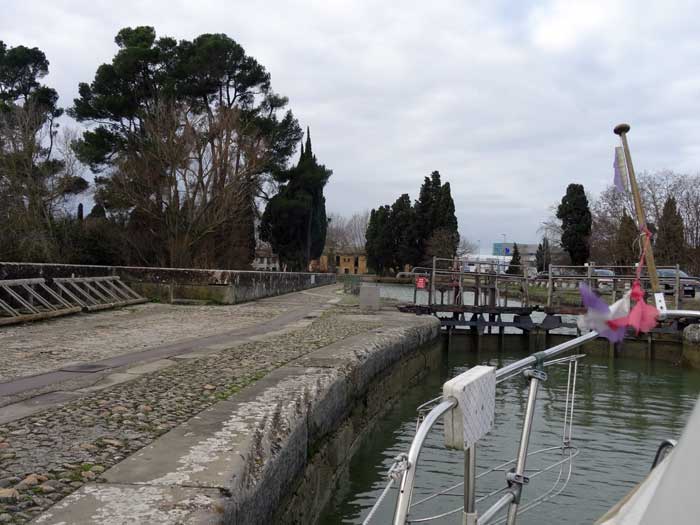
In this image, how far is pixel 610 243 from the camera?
39250 millimetres

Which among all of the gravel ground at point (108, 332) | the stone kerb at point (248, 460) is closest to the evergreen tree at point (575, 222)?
the gravel ground at point (108, 332)

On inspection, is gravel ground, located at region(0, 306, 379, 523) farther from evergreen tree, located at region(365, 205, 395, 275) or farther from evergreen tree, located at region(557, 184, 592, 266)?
evergreen tree, located at region(365, 205, 395, 275)

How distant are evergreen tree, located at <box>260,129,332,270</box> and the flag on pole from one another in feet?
127

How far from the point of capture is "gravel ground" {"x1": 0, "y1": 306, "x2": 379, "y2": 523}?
312cm

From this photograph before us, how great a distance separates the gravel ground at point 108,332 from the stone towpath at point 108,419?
1091 mm

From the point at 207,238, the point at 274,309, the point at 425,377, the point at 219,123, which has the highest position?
the point at 219,123

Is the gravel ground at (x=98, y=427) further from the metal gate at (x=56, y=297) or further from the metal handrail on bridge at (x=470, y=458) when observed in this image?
the metal gate at (x=56, y=297)

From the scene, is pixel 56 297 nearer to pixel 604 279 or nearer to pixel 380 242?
pixel 604 279

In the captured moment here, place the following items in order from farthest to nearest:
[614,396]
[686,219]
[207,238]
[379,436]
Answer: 1. [686,219]
2. [207,238]
3. [614,396]
4. [379,436]

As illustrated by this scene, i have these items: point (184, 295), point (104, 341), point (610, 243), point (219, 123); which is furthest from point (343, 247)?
point (104, 341)

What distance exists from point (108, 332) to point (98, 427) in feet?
21.0

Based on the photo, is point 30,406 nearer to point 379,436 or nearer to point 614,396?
point 379,436

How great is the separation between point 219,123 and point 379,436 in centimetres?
1930

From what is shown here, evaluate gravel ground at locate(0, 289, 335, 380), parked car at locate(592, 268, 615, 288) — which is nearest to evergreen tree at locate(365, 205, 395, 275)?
parked car at locate(592, 268, 615, 288)
